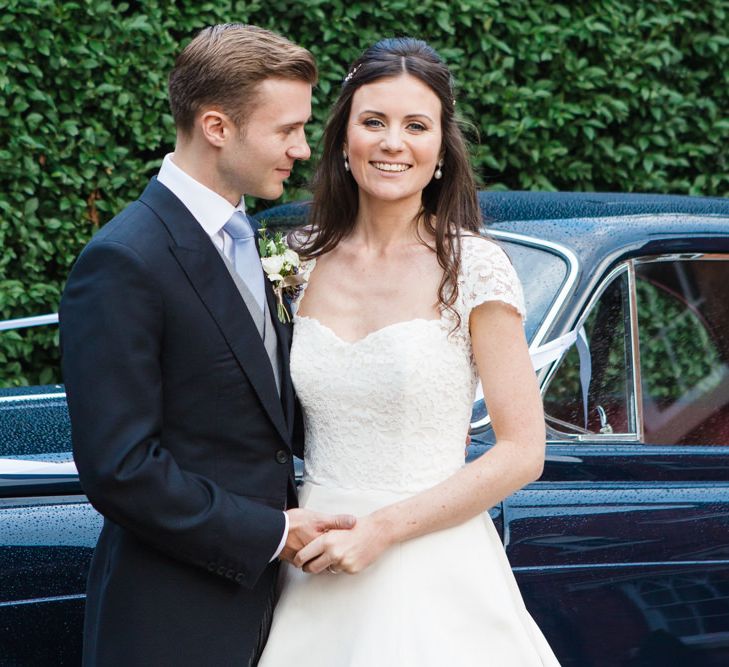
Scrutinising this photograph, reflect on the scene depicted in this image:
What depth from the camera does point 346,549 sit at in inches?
91.8

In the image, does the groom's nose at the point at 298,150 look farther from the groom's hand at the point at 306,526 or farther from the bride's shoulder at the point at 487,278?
the groom's hand at the point at 306,526

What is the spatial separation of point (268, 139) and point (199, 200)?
18 cm

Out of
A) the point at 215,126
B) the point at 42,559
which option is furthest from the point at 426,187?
the point at 42,559

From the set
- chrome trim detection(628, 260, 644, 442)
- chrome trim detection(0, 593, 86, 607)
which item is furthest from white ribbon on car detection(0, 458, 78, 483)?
chrome trim detection(628, 260, 644, 442)

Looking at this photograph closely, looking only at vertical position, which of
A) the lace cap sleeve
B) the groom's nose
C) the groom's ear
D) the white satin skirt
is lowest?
the white satin skirt

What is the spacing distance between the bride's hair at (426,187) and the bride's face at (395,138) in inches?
1.4

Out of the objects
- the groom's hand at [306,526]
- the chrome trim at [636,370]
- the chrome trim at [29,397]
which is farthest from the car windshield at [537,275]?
the chrome trim at [29,397]

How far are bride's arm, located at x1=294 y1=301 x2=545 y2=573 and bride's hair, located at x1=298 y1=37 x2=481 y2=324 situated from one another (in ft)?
0.42

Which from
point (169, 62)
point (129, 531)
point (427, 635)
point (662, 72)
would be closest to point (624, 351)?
point (427, 635)

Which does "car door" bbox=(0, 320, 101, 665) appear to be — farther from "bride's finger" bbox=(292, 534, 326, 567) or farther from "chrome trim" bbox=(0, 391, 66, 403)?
"chrome trim" bbox=(0, 391, 66, 403)

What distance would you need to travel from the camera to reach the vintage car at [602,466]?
268 cm

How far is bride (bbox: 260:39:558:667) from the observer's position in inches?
95.9

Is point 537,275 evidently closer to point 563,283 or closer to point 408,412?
point 563,283

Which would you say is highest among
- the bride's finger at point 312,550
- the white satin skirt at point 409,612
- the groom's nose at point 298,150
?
Result: the groom's nose at point 298,150
